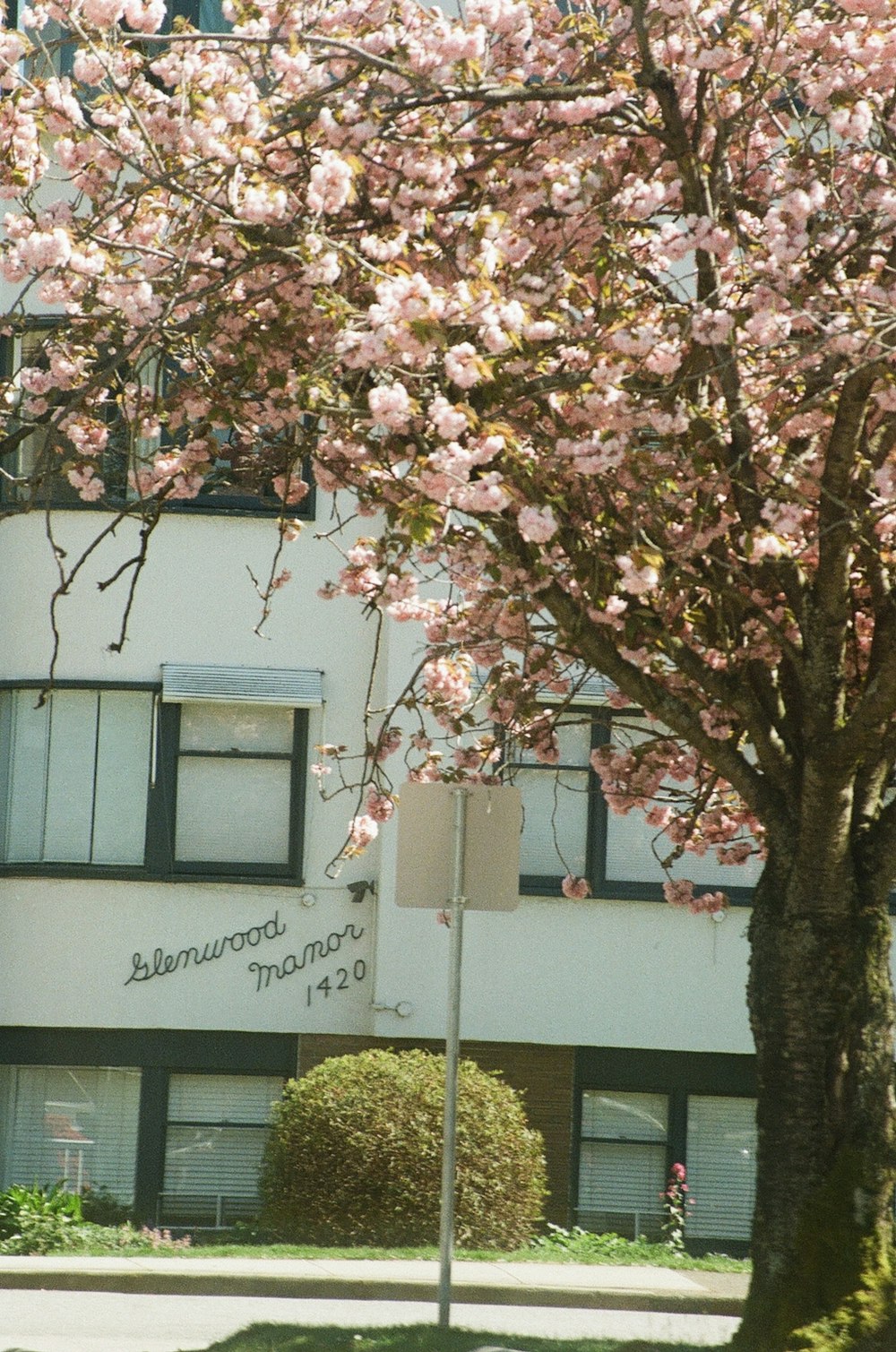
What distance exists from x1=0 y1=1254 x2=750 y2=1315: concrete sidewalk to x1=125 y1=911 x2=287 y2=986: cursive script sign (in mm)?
3685

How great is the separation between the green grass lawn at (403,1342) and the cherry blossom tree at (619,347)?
1.00m

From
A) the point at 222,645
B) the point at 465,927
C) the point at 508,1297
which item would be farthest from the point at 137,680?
the point at 508,1297

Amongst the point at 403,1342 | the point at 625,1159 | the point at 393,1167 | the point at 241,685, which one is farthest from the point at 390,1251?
the point at 403,1342

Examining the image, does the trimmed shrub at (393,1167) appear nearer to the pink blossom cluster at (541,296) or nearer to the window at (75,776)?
the window at (75,776)

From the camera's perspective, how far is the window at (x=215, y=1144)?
15.9 meters

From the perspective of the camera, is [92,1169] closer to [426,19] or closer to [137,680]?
[137,680]

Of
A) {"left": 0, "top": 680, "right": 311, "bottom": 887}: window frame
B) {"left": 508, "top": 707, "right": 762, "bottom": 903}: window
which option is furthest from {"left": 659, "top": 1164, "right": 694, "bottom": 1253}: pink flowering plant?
{"left": 0, "top": 680, "right": 311, "bottom": 887}: window frame

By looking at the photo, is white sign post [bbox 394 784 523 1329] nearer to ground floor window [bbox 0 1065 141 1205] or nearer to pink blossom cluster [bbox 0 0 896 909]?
pink blossom cluster [bbox 0 0 896 909]

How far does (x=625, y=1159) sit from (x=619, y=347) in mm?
11194

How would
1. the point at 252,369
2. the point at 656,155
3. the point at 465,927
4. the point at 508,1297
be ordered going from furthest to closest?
1. the point at 465,927
2. the point at 508,1297
3. the point at 656,155
4. the point at 252,369

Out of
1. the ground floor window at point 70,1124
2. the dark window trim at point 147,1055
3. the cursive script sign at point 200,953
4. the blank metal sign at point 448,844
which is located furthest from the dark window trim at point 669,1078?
the blank metal sign at point 448,844

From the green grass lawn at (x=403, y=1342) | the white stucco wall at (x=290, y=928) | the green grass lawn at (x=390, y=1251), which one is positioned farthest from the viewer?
the white stucco wall at (x=290, y=928)

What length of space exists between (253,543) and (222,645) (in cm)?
95

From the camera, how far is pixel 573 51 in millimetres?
7934
